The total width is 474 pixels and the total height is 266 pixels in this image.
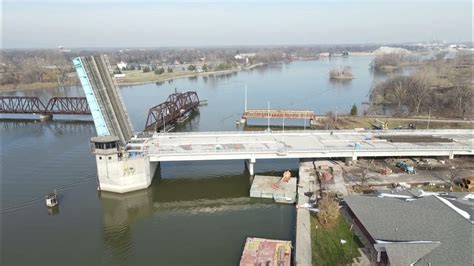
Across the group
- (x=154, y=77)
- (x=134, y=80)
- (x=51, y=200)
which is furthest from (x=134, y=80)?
(x=51, y=200)

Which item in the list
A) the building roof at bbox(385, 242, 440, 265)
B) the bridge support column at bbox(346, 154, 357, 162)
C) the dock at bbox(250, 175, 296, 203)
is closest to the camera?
the building roof at bbox(385, 242, 440, 265)

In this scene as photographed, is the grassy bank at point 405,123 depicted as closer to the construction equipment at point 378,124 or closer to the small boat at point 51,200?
the construction equipment at point 378,124

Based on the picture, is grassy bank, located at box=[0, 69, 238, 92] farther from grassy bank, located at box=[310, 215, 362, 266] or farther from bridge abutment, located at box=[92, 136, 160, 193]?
grassy bank, located at box=[310, 215, 362, 266]

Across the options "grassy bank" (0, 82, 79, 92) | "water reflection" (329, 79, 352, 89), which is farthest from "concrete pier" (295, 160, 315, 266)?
"grassy bank" (0, 82, 79, 92)

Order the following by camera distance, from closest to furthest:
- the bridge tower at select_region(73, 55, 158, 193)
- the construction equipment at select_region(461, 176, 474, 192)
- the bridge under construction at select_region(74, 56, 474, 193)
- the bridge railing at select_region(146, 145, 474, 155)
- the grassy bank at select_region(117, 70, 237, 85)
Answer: the construction equipment at select_region(461, 176, 474, 192), the bridge tower at select_region(73, 55, 158, 193), the bridge under construction at select_region(74, 56, 474, 193), the bridge railing at select_region(146, 145, 474, 155), the grassy bank at select_region(117, 70, 237, 85)

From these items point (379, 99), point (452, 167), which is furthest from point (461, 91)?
point (452, 167)

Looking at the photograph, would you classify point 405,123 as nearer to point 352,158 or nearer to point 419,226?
point 352,158
